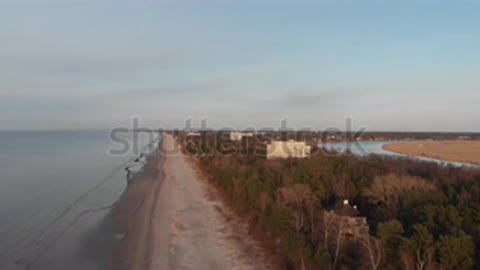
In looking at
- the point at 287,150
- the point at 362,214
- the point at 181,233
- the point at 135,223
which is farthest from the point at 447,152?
the point at 181,233

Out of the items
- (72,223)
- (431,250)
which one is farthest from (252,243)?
(72,223)

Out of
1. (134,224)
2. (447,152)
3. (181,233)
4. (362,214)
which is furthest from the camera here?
(447,152)

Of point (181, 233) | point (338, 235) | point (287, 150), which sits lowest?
point (181, 233)

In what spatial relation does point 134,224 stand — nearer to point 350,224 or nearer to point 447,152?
point 350,224

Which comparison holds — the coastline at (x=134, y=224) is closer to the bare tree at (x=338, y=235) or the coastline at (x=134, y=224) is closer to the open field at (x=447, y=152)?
the bare tree at (x=338, y=235)

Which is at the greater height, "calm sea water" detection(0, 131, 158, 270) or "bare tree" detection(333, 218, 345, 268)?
"bare tree" detection(333, 218, 345, 268)

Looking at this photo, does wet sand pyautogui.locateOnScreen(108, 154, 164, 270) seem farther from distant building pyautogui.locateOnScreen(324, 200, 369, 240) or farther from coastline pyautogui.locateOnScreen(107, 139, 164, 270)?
distant building pyautogui.locateOnScreen(324, 200, 369, 240)

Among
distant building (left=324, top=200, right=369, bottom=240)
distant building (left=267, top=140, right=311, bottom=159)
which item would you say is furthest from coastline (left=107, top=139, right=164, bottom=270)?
distant building (left=267, top=140, right=311, bottom=159)

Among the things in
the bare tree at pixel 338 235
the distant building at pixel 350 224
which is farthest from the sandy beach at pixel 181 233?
the distant building at pixel 350 224

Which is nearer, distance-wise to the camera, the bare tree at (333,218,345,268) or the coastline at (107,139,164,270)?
the bare tree at (333,218,345,268)
